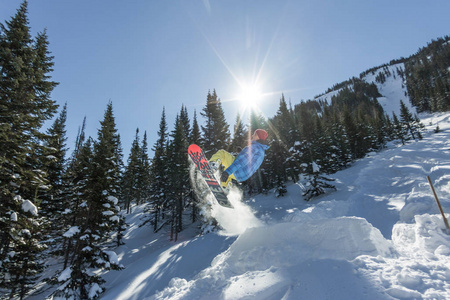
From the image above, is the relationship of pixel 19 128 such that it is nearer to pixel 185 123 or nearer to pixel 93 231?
pixel 93 231

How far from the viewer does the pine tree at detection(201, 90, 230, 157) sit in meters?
29.2

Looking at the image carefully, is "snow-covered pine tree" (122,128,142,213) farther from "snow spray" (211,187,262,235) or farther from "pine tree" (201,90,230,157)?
"snow spray" (211,187,262,235)

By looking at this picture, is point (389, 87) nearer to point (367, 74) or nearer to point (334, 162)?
point (367, 74)

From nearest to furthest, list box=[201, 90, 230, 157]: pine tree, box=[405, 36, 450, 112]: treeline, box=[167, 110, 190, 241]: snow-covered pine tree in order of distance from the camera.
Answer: box=[167, 110, 190, 241]: snow-covered pine tree → box=[201, 90, 230, 157]: pine tree → box=[405, 36, 450, 112]: treeline

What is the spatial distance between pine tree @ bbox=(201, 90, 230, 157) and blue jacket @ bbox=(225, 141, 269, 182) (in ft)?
57.4

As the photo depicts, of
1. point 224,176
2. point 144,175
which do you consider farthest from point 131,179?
point 224,176

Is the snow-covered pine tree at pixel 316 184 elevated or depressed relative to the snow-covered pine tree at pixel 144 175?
depressed

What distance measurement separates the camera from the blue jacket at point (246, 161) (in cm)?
1050

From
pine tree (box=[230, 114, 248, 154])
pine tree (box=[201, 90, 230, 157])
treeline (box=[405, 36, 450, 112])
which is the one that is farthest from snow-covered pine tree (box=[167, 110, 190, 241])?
treeline (box=[405, 36, 450, 112])

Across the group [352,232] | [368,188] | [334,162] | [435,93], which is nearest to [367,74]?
[435,93]

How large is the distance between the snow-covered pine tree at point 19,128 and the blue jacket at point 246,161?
10.1 meters

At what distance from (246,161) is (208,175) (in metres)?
2.43

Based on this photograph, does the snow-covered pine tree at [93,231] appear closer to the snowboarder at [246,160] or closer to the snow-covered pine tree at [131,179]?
the snowboarder at [246,160]

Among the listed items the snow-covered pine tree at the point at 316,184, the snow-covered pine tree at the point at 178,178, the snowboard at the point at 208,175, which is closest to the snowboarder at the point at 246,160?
the snowboard at the point at 208,175
